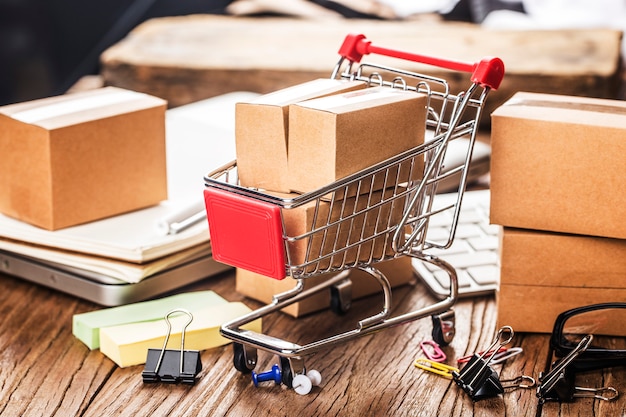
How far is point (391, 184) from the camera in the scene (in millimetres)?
1119

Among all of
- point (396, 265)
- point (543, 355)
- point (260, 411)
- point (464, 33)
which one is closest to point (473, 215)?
point (396, 265)

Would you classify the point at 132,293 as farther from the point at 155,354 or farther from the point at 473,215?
the point at 473,215

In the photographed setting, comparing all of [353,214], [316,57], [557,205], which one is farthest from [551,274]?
[316,57]

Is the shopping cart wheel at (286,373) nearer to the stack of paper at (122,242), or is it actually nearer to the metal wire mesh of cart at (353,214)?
the metal wire mesh of cart at (353,214)

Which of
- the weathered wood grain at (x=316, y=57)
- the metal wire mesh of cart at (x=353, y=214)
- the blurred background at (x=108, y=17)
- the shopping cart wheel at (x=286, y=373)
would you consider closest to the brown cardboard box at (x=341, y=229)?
the metal wire mesh of cart at (x=353, y=214)

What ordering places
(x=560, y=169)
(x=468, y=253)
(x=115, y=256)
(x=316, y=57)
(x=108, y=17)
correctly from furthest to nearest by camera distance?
(x=108, y=17) < (x=316, y=57) < (x=468, y=253) < (x=115, y=256) < (x=560, y=169)

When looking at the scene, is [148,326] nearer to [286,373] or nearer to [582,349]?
[286,373]

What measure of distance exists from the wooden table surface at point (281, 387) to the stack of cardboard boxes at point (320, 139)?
160 millimetres

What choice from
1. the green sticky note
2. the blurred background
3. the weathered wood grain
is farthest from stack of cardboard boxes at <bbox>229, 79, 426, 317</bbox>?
the blurred background

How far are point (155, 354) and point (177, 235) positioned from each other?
0.25 meters

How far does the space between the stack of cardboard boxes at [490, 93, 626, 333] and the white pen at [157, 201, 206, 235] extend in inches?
18.5

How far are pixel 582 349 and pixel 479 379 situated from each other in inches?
5.1

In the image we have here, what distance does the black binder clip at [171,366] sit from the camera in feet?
3.64

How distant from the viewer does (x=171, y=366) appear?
112 cm
